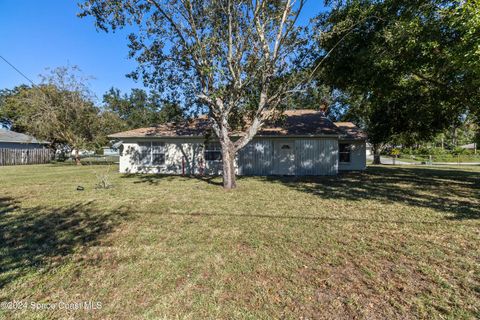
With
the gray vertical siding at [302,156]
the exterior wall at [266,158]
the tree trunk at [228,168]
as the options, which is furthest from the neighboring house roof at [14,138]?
the tree trunk at [228,168]

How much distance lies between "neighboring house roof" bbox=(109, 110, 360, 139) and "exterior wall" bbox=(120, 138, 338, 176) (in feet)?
1.45

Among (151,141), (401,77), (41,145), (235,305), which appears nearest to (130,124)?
(41,145)

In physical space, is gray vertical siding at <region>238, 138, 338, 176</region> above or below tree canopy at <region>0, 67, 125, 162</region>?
below

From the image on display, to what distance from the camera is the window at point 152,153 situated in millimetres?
15883

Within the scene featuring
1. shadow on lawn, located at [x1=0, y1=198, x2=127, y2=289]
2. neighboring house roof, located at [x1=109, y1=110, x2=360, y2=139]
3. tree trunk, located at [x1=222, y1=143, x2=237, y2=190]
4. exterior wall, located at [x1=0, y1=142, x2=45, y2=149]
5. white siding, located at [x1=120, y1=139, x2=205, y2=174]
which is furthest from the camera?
exterior wall, located at [x1=0, y1=142, x2=45, y2=149]

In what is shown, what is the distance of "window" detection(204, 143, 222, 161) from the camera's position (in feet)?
50.4

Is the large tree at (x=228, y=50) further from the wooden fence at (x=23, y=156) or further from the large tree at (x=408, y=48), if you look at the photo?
the wooden fence at (x=23, y=156)

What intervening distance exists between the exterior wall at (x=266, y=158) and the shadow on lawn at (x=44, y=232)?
8.30 metres

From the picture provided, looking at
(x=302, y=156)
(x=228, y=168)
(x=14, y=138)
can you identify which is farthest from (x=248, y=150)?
(x=14, y=138)

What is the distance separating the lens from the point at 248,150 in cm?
1496

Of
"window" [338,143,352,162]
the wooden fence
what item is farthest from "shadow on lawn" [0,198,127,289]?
the wooden fence

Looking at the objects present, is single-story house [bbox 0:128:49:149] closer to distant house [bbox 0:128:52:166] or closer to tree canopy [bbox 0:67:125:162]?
distant house [bbox 0:128:52:166]

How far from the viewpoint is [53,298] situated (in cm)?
291

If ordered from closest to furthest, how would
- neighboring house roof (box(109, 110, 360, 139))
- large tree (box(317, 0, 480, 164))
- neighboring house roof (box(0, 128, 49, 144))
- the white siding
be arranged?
large tree (box(317, 0, 480, 164)) → neighboring house roof (box(109, 110, 360, 139)) → the white siding → neighboring house roof (box(0, 128, 49, 144))
